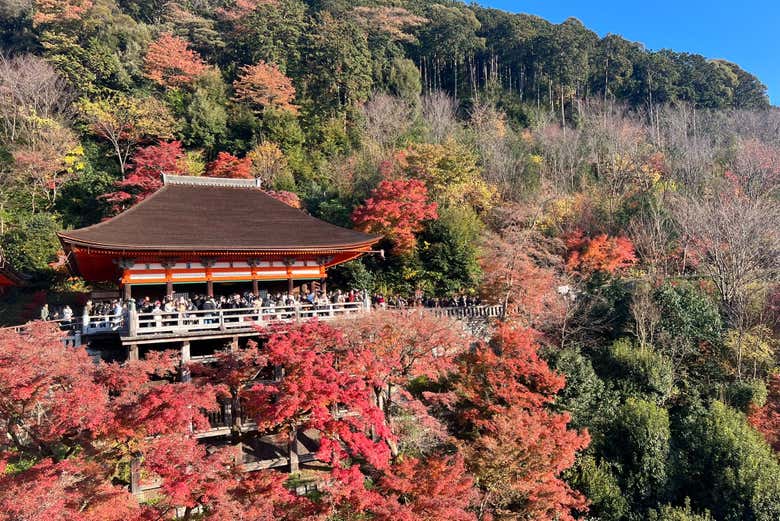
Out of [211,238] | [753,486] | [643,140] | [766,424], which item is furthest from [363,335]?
[643,140]

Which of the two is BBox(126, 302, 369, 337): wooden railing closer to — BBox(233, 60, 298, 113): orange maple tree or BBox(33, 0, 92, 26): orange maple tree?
BBox(233, 60, 298, 113): orange maple tree

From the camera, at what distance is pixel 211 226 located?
45.1ft

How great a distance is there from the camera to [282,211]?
15.9 m

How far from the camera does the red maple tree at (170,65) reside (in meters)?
29.8

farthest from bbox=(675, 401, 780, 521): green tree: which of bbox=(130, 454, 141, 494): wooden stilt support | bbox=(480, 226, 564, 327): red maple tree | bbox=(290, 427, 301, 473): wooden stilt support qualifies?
bbox=(130, 454, 141, 494): wooden stilt support

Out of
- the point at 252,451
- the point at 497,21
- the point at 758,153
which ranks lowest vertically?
the point at 252,451

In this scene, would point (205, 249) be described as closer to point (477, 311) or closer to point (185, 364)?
point (185, 364)

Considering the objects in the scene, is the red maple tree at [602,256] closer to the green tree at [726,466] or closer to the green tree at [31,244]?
the green tree at [726,466]

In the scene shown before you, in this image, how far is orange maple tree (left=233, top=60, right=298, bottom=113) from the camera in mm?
29953

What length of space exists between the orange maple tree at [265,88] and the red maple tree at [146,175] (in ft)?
29.8

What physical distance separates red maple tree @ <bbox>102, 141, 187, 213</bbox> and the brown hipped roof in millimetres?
6547

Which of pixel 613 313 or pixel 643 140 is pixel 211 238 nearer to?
pixel 613 313

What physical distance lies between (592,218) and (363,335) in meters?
17.4

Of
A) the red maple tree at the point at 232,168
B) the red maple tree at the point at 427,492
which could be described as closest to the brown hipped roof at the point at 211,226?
the red maple tree at the point at 427,492
